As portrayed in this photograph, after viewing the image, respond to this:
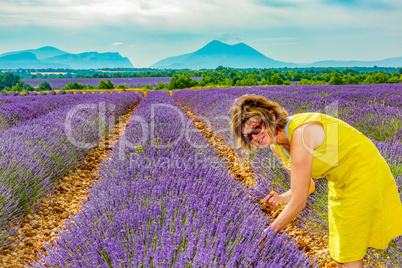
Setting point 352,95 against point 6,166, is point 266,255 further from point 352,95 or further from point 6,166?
point 352,95

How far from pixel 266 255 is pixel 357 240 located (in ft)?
1.49

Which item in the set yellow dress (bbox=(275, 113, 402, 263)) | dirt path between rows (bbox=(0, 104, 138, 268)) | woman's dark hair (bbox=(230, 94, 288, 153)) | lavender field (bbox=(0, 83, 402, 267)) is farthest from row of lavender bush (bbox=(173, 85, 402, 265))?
dirt path between rows (bbox=(0, 104, 138, 268))

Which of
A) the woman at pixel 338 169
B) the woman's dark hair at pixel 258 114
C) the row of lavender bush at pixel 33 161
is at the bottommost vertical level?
the row of lavender bush at pixel 33 161

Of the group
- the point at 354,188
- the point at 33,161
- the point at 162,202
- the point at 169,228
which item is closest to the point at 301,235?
the point at 354,188

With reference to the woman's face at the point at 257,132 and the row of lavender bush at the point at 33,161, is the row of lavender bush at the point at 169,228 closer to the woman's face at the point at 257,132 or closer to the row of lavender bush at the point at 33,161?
the woman's face at the point at 257,132

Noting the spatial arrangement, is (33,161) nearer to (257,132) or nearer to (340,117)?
(257,132)

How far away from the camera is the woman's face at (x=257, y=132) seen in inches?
53.0

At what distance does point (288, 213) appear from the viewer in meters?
1.32

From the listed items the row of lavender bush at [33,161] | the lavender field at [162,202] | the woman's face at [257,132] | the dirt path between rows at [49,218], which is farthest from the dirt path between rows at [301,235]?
the row of lavender bush at [33,161]

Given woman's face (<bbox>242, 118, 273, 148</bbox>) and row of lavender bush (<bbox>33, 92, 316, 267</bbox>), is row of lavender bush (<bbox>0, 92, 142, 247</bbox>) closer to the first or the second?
row of lavender bush (<bbox>33, 92, 316, 267</bbox>)

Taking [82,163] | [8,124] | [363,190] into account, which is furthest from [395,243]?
[8,124]

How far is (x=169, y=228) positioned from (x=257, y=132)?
616mm

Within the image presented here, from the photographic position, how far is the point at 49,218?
9.36 feet

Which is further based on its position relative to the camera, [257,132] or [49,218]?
[49,218]
